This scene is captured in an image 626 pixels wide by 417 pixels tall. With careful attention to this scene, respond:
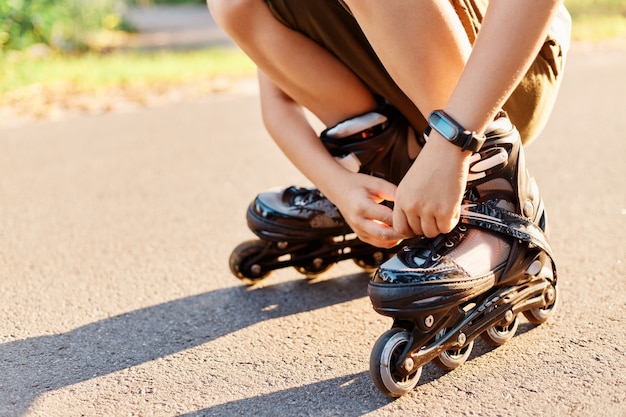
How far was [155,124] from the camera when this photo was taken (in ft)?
13.5

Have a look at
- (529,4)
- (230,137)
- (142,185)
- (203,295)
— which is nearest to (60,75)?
(230,137)

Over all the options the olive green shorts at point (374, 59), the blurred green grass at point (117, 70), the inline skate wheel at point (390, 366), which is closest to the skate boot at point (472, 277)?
the inline skate wheel at point (390, 366)

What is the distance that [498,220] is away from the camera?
5.14 ft

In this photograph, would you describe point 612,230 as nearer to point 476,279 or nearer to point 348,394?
point 476,279

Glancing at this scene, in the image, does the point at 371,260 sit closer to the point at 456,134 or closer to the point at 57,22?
the point at 456,134

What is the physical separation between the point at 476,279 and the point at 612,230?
1.02m

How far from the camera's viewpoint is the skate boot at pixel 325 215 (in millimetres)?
1842

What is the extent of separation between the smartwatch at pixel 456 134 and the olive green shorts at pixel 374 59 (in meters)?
0.40

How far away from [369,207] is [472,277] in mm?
259

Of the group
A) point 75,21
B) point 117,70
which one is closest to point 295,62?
point 117,70

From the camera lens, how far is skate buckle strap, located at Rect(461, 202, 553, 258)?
5.12ft

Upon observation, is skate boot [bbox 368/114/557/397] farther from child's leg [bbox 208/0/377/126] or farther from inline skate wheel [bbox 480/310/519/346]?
child's leg [bbox 208/0/377/126]

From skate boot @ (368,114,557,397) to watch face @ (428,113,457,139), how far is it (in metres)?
0.14

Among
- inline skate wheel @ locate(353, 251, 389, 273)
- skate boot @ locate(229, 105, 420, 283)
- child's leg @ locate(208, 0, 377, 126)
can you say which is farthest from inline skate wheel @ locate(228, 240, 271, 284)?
child's leg @ locate(208, 0, 377, 126)
